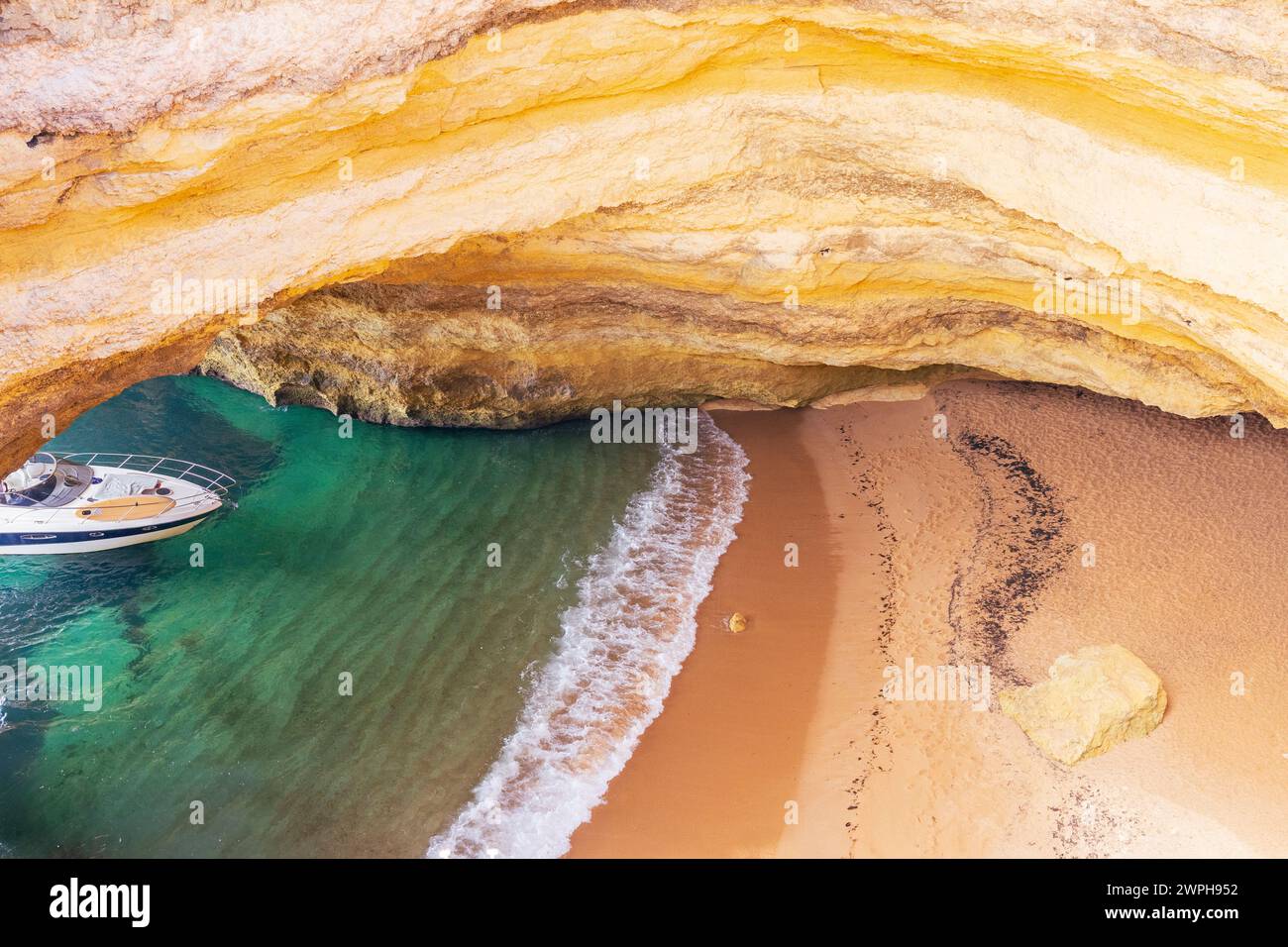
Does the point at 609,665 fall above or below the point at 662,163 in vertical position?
below

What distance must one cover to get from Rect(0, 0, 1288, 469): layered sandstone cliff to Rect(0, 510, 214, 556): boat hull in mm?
4812

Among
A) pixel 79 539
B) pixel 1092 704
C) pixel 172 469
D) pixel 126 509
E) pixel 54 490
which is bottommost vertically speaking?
pixel 1092 704

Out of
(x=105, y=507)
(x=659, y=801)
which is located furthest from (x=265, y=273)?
(x=105, y=507)

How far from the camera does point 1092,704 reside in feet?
28.3

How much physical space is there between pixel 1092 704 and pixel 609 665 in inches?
204

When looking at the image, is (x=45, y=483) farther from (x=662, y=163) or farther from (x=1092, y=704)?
(x=1092, y=704)

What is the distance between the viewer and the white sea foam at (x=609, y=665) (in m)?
8.92

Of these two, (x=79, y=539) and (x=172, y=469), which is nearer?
(x=79, y=539)

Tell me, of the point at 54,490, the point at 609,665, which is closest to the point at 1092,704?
the point at 609,665

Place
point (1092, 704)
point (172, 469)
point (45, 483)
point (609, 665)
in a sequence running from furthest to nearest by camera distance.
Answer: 1. point (172, 469)
2. point (45, 483)
3. point (609, 665)
4. point (1092, 704)

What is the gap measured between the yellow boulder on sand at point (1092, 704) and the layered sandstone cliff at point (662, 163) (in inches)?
119

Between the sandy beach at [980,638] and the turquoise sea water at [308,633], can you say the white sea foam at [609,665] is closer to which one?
the turquoise sea water at [308,633]

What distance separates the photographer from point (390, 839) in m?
8.70
